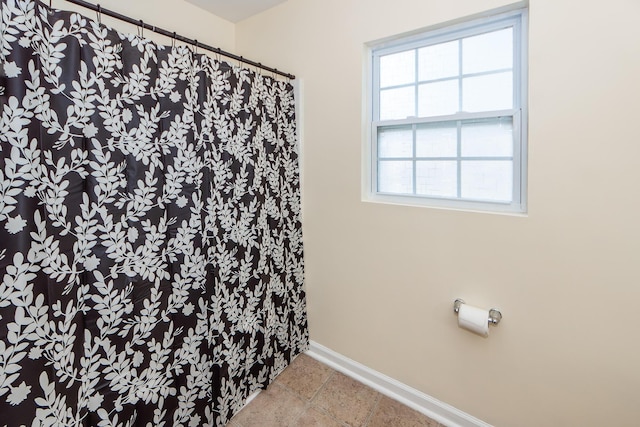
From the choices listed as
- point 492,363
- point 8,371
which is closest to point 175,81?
point 8,371

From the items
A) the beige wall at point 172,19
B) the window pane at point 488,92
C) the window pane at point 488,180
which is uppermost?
the beige wall at point 172,19

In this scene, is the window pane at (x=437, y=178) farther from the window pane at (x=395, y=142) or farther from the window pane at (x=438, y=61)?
the window pane at (x=438, y=61)

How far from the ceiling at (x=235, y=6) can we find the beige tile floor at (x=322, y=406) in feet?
8.41

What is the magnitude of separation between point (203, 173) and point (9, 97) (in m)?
0.70

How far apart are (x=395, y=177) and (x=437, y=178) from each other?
247 mm

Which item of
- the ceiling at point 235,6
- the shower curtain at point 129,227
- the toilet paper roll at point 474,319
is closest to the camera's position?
the shower curtain at point 129,227

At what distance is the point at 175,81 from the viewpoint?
53.1 inches

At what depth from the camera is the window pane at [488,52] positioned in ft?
4.58

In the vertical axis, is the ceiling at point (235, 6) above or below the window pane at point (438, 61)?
above

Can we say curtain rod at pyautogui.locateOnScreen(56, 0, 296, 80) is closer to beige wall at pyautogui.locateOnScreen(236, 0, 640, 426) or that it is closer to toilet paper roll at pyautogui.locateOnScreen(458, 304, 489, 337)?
beige wall at pyautogui.locateOnScreen(236, 0, 640, 426)

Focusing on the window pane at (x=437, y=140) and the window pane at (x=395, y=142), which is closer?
the window pane at (x=437, y=140)

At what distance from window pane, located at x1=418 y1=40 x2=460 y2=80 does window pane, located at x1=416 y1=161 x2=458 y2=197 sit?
1.54 feet

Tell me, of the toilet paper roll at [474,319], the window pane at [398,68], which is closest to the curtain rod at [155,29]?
the window pane at [398,68]

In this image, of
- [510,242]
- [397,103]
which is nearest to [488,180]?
[510,242]
